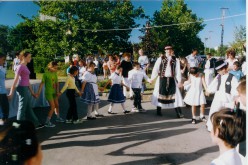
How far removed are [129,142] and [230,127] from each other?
3436 mm

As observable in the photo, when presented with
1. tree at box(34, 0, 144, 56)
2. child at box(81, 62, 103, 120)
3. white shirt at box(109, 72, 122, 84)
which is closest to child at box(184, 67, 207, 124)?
white shirt at box(109, 72, 122, 84)

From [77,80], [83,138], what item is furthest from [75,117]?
[77,80]

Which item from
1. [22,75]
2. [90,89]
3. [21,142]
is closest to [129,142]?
[90,89]

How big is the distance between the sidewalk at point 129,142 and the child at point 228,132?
2326 mm

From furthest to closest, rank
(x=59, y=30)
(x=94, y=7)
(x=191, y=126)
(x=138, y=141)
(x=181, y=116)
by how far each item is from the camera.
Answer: (x=59, y=30) < (x=94, y=7) < (x=181, y=116) < (x=191, y=126) < (x=138, y=141)

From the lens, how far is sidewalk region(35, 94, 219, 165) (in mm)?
4309

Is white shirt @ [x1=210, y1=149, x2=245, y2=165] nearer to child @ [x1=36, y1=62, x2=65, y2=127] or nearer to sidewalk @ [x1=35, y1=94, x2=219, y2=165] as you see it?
sidewalk @ [x1=35, y1=94, x2=219, y2=165]

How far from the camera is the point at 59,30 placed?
27.3 metres

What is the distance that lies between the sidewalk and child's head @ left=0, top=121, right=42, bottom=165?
2458 mm

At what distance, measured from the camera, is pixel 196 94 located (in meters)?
6.91

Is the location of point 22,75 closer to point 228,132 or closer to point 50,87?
point 50,87

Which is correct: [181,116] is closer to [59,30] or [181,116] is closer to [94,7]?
[94,7]

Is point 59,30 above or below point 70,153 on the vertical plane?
above

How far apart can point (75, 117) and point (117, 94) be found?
1450 millimetres
